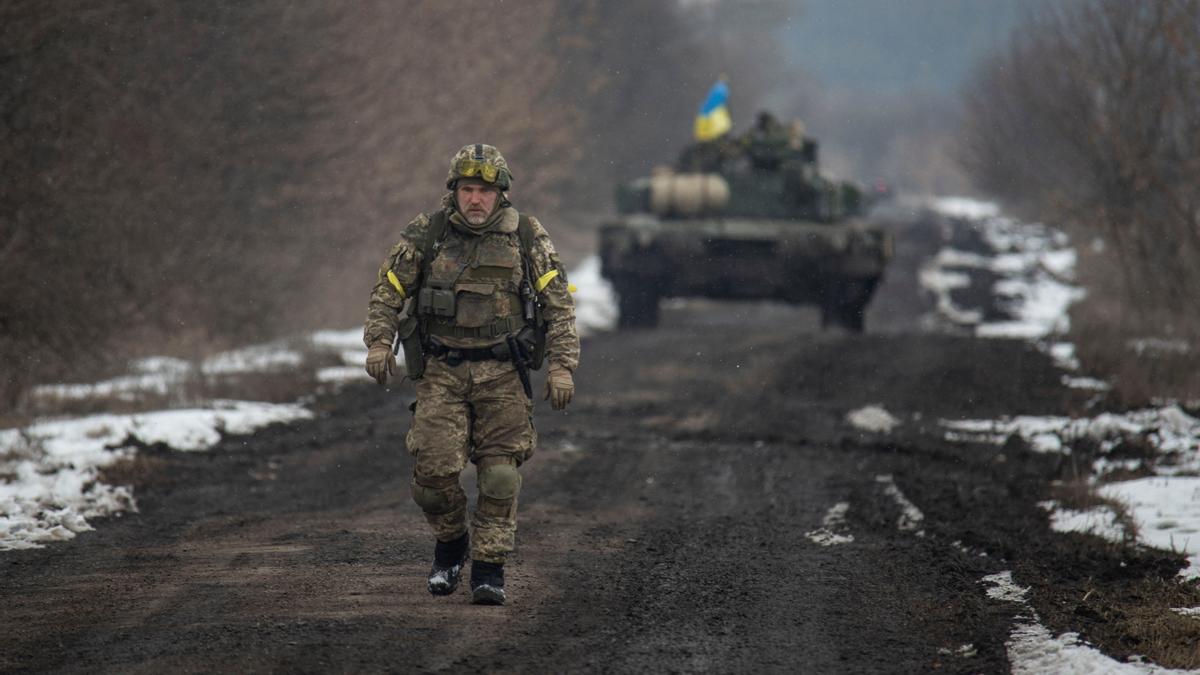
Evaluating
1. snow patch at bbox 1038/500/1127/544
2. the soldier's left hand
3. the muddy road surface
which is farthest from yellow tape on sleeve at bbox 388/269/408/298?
snow patch at bbox 1038/500/1127/544

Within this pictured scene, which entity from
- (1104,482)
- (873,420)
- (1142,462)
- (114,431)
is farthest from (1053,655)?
(114,431)

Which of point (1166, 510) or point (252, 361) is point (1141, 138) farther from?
point (252, 361)

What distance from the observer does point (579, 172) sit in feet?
111

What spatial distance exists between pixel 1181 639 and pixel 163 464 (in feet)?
19.5

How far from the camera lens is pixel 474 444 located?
17.4 ft

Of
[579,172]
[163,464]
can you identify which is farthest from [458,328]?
[579,172]

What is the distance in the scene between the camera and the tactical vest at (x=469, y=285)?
17.1 feet

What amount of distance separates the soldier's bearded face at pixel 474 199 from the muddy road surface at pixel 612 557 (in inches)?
58.3

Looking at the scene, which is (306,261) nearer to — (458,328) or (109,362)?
(109,362)

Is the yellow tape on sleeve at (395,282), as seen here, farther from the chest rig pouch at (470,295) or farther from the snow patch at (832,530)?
the snow patch at (832,530)

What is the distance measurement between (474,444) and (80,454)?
3.87 metres

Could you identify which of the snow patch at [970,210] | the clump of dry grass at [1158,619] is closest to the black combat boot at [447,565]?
the clump of dry grass at [1158,619]

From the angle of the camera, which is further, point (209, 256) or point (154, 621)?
point (209, 256)

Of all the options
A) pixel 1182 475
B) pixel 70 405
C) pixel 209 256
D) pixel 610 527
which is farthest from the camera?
pixel 209 256
